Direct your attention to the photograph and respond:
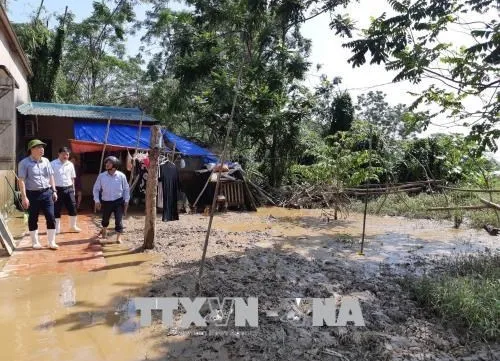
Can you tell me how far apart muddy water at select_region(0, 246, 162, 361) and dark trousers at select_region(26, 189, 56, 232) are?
1411 mm

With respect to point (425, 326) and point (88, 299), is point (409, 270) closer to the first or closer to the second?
point (425, 326)

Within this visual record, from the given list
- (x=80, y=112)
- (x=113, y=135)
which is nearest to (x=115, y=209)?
(x=113, y=135)

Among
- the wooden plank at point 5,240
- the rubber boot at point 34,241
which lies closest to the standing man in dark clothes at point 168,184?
the rubber boot at point 34,241

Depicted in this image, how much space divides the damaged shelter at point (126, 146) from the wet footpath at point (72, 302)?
5087 millimetres

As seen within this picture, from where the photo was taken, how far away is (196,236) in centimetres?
900

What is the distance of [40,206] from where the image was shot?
6844 millimetres

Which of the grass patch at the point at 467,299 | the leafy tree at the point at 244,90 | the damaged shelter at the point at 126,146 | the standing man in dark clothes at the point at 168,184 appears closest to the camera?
the grass patch at the point at 467,299

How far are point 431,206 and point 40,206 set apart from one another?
1119 cm

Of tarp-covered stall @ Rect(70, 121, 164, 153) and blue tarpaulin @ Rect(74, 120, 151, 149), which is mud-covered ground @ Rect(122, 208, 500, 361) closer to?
tarp-covered stall @ Rect(70, 121, 164, 153)

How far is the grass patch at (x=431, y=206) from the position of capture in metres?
11.4

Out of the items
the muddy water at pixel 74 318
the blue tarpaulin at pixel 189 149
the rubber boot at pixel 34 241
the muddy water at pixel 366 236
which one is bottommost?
the muddy water at pixel 74 318

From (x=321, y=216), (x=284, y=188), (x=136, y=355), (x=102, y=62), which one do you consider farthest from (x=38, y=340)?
(x=102, y=62)

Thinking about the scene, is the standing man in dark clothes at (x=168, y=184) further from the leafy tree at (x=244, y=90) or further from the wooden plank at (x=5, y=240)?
the leafy tree at (x=244, y=90)

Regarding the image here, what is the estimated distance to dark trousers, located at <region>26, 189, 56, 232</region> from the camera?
6746 mm
